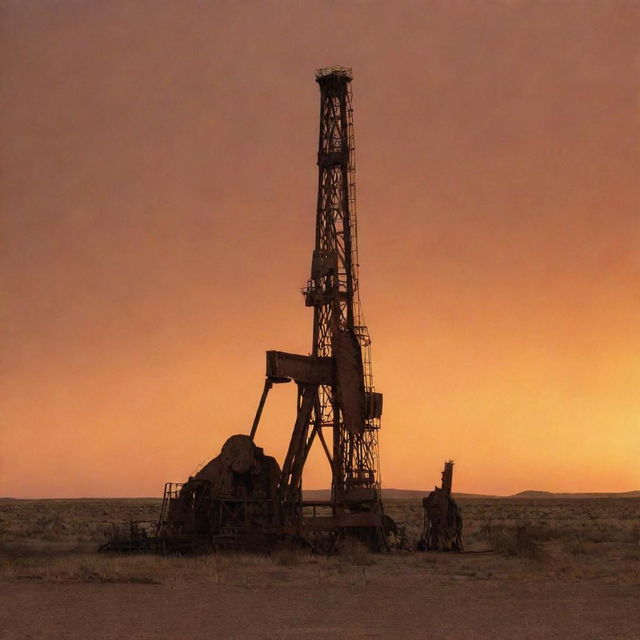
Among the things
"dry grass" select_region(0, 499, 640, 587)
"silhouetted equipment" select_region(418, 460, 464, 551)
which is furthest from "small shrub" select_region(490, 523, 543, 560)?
"silhouetted equipment" select_region(418, 460, 464, 551)

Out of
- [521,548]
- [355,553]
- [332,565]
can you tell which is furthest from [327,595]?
[521,548]

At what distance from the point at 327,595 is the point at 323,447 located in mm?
16053

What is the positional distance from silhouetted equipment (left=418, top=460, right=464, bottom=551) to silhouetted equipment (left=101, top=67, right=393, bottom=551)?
1.75m

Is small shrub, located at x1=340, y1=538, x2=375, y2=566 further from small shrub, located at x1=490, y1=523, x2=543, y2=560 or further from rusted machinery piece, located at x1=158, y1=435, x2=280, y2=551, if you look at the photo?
small shrub, located at x1=490, y1=523, x2=543, y2=560

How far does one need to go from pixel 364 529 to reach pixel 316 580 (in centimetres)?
1216

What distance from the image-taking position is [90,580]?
24.6 metres

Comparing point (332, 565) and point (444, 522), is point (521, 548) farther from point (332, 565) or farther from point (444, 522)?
point (332, 565)

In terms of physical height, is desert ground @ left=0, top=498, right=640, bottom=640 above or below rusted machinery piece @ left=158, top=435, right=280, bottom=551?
below

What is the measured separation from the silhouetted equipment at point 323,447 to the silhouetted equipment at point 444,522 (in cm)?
175

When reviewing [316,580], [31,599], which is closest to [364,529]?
[316,580]

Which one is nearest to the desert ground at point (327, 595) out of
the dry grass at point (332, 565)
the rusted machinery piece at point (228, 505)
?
the dry grass at point (332, 565)

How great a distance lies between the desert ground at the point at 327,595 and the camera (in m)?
17.0

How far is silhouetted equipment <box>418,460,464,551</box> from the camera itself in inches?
1432

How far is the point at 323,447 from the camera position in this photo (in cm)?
3791
